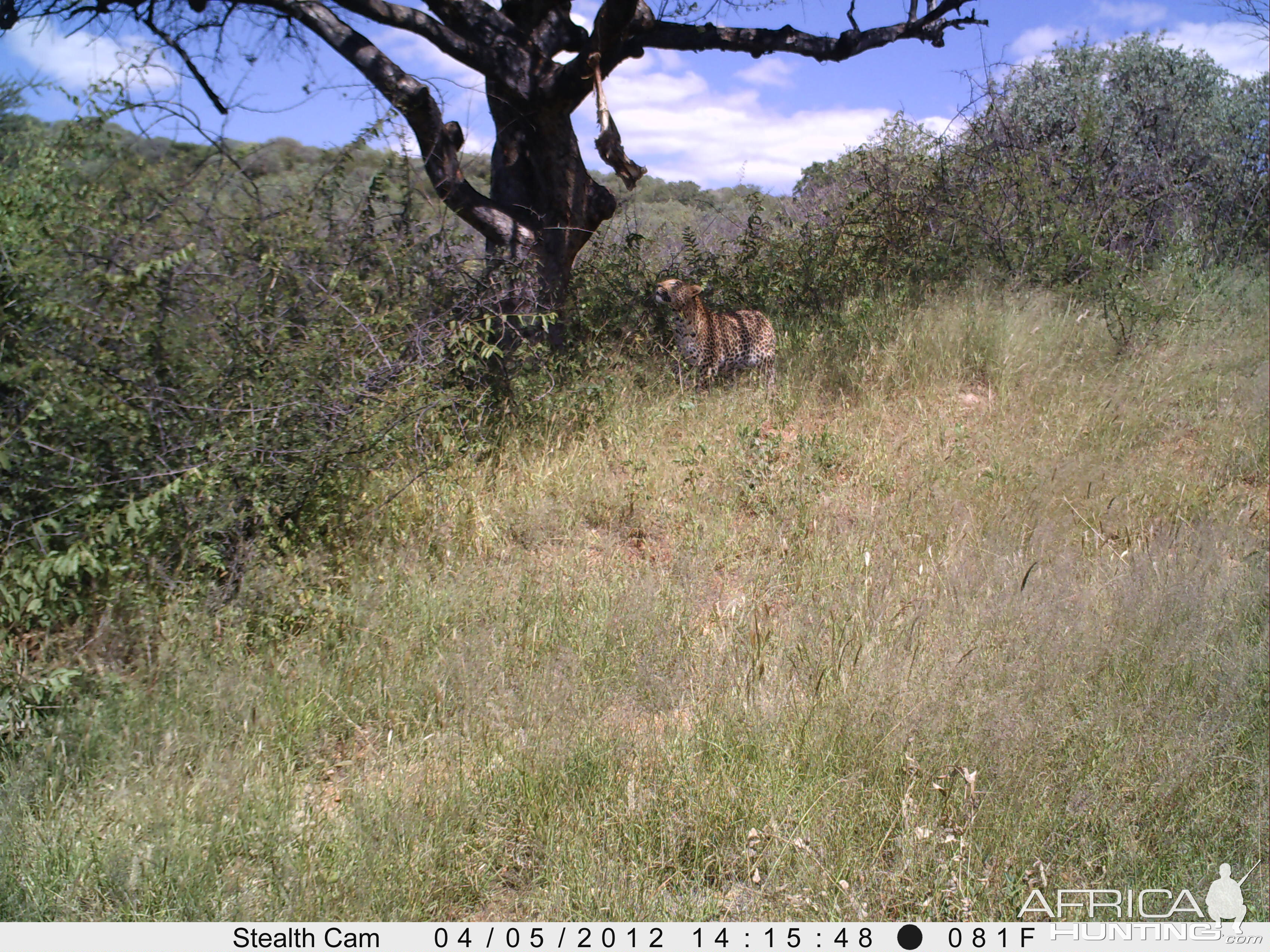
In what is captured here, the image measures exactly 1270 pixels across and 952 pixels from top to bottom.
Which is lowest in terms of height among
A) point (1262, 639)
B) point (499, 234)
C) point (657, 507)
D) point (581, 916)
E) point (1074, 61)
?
point (581, 916)

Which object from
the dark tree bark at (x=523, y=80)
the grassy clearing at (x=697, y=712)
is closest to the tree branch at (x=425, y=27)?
the dark tree bark at (x=523, y=80)

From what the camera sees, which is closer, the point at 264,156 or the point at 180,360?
the point at 180,360

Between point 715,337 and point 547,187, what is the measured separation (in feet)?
6.42

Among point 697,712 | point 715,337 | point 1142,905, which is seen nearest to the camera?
point 1142,905

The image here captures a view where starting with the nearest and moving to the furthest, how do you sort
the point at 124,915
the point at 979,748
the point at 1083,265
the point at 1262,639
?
the point at 124,915, the point at 979,748, the point at 1262,639, the point at 1083,265

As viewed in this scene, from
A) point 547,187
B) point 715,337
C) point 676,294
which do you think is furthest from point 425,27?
point 715,337

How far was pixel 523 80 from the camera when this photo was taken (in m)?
7.22

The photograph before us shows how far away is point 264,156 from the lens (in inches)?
222

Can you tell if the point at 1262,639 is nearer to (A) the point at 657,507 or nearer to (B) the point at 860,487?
(B) the point at 860,487

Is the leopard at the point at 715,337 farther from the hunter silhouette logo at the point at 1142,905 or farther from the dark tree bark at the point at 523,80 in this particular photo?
the hunter silhouette logo at the point at 1142,905

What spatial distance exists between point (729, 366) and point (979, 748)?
486 centimetres

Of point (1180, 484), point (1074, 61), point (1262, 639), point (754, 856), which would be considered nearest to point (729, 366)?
point (1180, 484)
